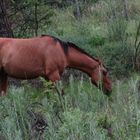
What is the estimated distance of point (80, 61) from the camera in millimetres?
8164

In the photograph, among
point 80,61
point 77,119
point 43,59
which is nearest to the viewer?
point 77,119

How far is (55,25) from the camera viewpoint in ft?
43.4

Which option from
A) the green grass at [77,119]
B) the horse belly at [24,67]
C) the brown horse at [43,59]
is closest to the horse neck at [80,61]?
the brown horse at [43,59]

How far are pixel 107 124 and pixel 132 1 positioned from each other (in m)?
11.5

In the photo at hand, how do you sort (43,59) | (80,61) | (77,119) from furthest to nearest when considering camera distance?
(80,61) < (43,59) < (77,119)

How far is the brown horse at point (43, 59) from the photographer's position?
308 inches

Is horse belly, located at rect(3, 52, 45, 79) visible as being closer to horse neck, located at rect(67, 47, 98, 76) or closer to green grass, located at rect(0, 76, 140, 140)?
horse neck, located at rect(67, 47, 98, 76)

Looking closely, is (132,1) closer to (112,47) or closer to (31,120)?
(112,47)

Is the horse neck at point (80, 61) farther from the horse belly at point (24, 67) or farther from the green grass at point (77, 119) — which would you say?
the green grass at point (77, 119)

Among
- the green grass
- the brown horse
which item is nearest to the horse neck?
the brown horse

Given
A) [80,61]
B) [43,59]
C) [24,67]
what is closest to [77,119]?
[43,59]

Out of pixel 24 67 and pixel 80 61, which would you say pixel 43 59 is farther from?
pixel 80 61

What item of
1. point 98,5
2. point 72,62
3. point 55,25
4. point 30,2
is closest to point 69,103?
point 72,62

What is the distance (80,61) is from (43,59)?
0.67 metres
